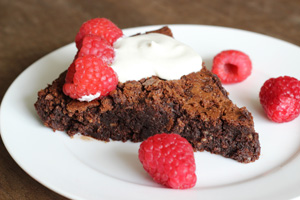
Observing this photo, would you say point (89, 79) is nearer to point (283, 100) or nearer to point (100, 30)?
point (100, 30)

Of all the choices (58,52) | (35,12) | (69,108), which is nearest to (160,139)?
(69,108)

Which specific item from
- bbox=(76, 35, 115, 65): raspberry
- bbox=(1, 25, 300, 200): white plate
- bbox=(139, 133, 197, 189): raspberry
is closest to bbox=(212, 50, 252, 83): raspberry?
bbox=(1, 25, 300, 200): white plate

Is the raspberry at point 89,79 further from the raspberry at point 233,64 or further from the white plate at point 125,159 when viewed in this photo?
the raspberry at point 233,64

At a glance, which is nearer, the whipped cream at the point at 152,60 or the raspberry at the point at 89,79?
the raspberry at the point at 89,79

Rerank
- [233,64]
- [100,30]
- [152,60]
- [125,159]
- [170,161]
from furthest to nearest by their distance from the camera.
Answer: [233,64], [100,30], [152,60], [125,159], [170,161]

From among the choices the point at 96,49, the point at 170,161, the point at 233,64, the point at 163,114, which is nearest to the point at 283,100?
the point at 233,64

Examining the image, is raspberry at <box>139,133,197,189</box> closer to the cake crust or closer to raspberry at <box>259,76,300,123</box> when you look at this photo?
the cake crust

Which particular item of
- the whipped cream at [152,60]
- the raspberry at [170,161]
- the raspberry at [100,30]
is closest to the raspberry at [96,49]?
the whipped cream at [152,60]
